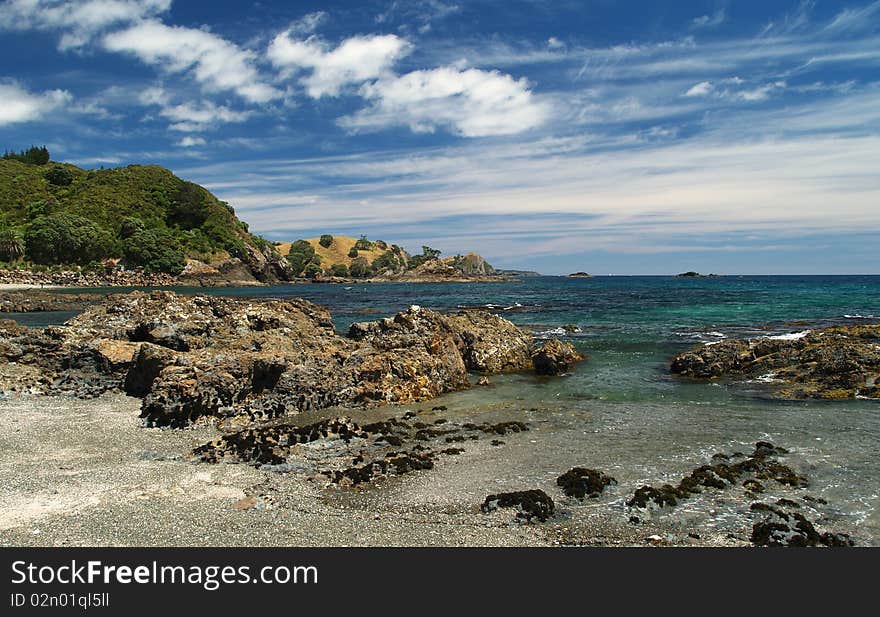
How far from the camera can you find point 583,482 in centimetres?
1205

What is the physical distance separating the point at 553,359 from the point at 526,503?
1683 cm

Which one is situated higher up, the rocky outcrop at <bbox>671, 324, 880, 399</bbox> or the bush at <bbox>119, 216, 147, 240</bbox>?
the bush at <bbox>119, 216, 147, 240</bbox>

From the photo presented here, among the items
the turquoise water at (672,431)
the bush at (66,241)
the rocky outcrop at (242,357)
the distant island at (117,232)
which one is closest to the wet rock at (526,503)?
the turquoise water at (672,431)

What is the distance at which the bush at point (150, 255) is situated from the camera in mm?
120694

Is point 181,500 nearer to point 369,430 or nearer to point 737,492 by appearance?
point 369,430

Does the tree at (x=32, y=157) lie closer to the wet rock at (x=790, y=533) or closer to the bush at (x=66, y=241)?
the bush at (x=66, y=241)

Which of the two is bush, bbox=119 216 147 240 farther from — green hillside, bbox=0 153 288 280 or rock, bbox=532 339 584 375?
rock, bbox=532 339 584 375

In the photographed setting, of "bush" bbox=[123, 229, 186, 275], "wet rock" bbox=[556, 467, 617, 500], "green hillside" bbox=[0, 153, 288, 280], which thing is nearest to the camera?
"wet rock" bbox=[556, 467, 617, 500]

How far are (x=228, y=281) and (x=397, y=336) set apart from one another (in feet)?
417

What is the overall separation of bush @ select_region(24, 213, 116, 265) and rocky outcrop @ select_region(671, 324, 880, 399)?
129414mm

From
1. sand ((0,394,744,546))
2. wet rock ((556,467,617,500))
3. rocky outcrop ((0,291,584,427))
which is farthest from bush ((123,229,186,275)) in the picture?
wet rock ((556,467,617,500))

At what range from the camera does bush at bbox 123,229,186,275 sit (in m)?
121

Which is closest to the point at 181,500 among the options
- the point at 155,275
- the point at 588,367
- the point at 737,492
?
the point at 737,492

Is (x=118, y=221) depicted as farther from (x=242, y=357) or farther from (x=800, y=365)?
(x=800, y=365)
